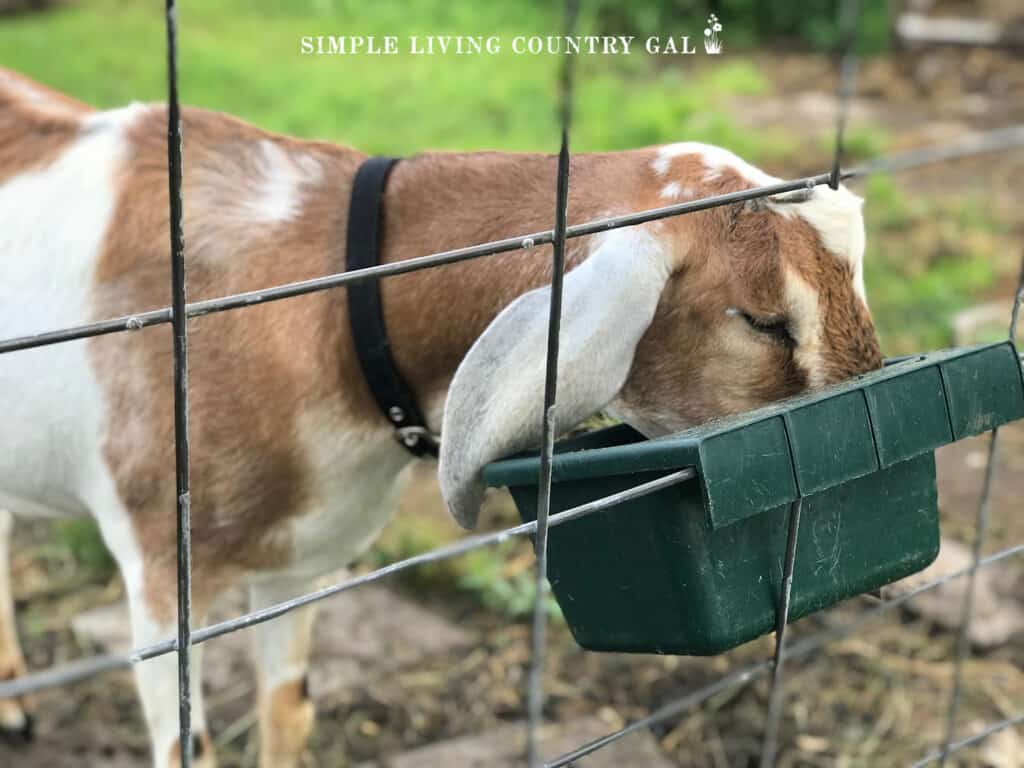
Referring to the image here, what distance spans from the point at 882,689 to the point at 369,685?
1.21m

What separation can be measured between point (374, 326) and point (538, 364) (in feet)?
1.32

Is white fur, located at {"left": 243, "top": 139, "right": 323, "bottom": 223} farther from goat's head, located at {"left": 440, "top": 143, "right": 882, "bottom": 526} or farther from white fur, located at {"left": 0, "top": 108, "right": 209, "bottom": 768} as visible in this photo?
goat's head, located at {"left": 440, "top": 143, "right": 882, "bottom": 526}

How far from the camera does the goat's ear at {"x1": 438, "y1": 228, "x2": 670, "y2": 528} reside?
194 cm

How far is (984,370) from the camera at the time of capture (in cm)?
196

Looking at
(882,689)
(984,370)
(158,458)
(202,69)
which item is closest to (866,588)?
(984,370)

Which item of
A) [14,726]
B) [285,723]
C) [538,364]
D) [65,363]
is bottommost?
[14,726]

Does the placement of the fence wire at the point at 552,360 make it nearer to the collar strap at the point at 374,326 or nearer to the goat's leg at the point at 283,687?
the collar strap at the point at 374,326

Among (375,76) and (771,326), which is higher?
(375,76)

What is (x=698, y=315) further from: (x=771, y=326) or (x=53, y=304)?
(x=53, y=304)

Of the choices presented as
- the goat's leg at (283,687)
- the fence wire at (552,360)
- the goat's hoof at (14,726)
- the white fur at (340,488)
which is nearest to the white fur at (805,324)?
the fence wire at (552,360)

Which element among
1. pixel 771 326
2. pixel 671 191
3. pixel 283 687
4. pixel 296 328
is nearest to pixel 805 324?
pixel 771 326

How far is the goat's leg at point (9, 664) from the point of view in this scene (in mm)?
3076

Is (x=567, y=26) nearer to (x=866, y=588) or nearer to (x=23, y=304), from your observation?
(x=866, y=588)

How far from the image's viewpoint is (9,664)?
3191 millimetres
